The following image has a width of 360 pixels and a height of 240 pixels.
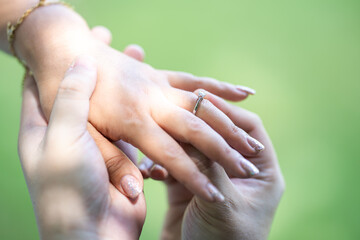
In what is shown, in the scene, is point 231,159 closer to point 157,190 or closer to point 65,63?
point 65,63

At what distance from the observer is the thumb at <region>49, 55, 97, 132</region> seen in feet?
2.79

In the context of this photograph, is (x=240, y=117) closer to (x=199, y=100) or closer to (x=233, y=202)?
(x=199, y=100)

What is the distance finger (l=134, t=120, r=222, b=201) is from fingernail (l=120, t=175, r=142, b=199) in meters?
0.09

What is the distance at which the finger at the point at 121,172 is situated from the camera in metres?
0.94

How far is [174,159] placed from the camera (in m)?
0.91

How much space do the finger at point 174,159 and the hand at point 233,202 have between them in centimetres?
4

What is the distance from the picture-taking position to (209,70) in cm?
269

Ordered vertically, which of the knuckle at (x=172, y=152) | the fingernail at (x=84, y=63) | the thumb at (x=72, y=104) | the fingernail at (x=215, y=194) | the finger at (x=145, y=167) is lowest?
the finger at (x=145, y=167)

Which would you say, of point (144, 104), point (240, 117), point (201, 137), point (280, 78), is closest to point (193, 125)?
point (201, 137)

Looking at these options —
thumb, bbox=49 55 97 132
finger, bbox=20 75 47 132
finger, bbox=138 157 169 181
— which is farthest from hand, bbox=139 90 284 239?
finger, bbox=20 75 47 132

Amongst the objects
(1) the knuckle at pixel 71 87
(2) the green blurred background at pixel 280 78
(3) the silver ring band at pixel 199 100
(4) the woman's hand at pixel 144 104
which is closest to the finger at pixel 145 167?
(4) the woman's hand at pixel 144 104

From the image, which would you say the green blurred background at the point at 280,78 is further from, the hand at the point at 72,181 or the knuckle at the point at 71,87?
the knuckle at the point at 71,87

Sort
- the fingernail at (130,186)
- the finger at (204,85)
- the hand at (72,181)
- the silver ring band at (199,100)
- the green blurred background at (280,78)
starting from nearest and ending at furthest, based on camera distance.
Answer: the hand at (72,181), the fingernail at (130,186), the silver ring band at (199,100), the finger at (204,85), the green blurred background at (280,78)

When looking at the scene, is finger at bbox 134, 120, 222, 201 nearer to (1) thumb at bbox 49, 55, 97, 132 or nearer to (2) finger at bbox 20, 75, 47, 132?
(1) thumb at bbox 49, 55, 97, 132
